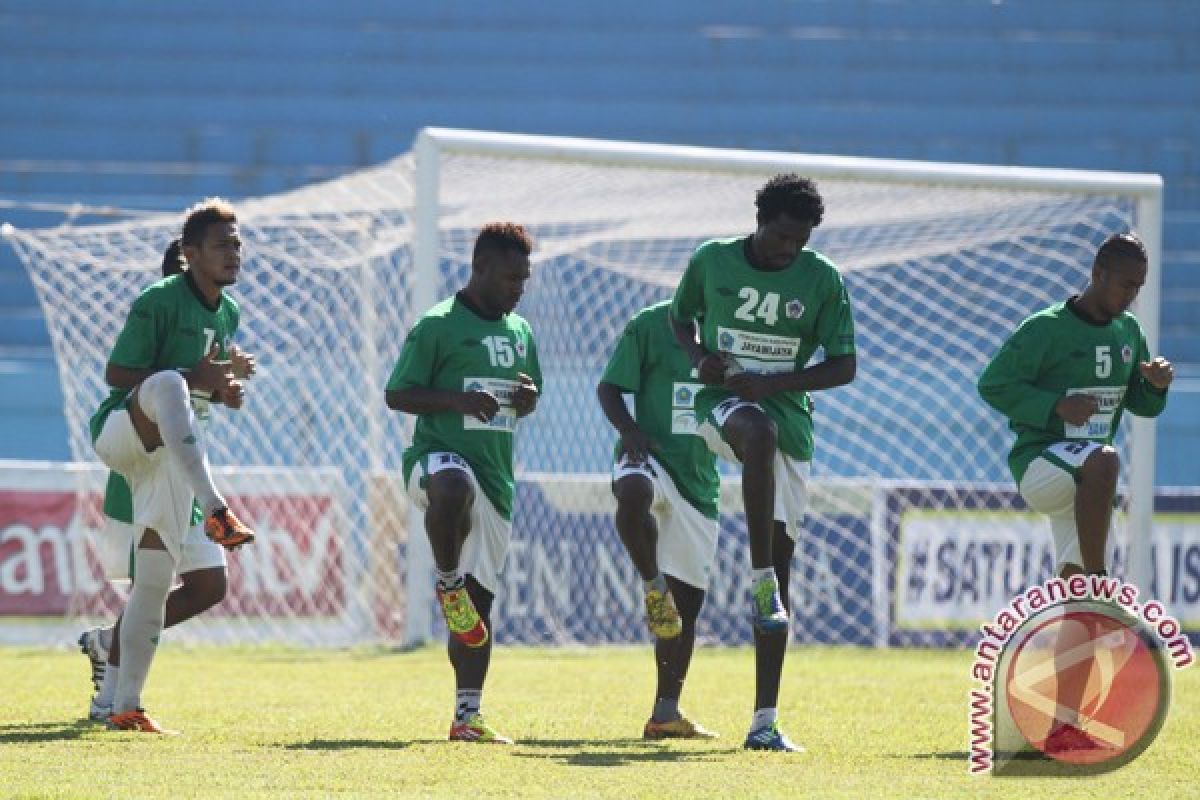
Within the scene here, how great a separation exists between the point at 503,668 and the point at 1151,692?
5.98 m

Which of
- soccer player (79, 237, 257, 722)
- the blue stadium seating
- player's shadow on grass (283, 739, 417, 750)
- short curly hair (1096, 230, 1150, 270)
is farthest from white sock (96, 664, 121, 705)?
the blue stadium seating

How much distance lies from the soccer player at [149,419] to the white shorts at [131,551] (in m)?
0.14

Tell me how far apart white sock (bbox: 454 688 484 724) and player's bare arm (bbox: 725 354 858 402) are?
1439 millimetres

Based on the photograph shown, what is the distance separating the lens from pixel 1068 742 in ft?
21.1

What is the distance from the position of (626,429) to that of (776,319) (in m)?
0.91

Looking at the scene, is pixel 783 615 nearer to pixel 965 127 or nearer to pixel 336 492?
pixel 336 492

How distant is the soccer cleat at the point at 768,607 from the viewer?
6.96 meters

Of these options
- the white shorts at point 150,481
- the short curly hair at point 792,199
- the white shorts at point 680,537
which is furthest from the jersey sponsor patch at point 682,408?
the white shorts at point 150,481

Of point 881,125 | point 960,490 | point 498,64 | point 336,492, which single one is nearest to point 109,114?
point 498,64

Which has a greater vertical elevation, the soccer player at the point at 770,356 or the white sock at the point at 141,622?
the soccer player at the point at 770,356

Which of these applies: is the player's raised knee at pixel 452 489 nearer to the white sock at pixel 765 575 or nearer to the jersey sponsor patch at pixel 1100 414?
the white sock at pixel 765 575

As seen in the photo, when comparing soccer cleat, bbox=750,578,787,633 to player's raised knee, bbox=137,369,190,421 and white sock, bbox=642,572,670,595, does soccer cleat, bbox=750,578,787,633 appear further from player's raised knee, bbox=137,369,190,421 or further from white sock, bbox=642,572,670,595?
player's raised knee, bbox=137,369,190,421

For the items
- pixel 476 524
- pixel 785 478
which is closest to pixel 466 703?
pixel 476 524

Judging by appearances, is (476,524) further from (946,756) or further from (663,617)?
(946,756)
